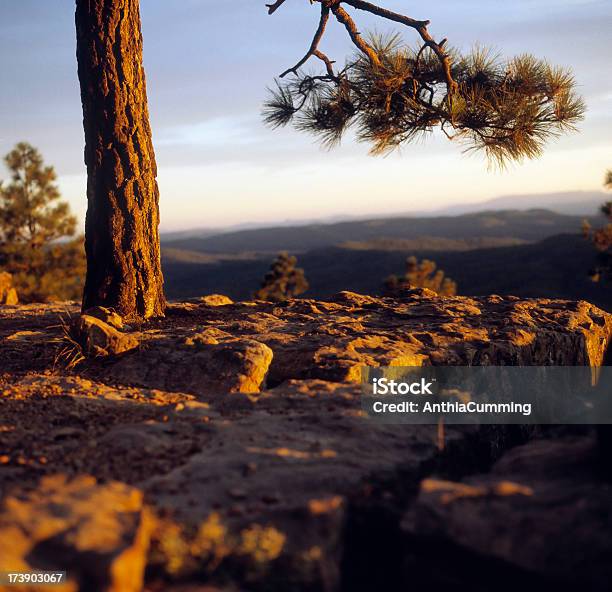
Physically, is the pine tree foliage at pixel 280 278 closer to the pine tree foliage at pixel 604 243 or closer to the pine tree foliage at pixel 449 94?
the pine tree foliage at pixel 604 243

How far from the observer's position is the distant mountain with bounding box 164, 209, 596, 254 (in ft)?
307

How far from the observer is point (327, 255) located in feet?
198

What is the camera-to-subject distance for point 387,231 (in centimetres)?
11388

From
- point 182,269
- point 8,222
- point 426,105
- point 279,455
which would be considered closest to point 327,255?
point 182,269

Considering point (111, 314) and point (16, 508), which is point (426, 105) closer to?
point (111, 314)

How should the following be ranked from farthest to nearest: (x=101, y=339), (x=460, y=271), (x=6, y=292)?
(x=460, y=271) → (x=6, y=292) → (x=101, y=339)

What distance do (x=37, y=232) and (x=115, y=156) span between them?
12646 mm

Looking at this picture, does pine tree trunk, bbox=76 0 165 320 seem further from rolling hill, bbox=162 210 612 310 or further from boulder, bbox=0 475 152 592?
rolling hill, bbox=162 210 612 310

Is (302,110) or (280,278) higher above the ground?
(302,110)

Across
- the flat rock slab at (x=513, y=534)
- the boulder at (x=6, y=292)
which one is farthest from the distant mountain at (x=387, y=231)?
the flat rock slab at (x=513, y=534)

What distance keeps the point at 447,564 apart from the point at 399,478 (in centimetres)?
62

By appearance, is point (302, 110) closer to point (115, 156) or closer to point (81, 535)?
point (115, 156)

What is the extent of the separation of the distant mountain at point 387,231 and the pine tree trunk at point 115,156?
8327 cm

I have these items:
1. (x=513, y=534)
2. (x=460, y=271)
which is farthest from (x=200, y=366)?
(x=460, y=271)
